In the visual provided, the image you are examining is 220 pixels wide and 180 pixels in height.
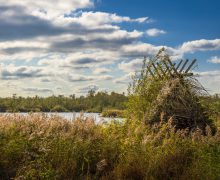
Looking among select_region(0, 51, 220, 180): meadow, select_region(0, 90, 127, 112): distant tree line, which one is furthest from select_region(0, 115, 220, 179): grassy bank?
select_region(0, 90, 127, 112): distant tree line

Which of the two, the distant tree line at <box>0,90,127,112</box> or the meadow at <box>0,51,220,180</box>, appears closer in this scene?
the meadow at <box>0,51,220,180</box>

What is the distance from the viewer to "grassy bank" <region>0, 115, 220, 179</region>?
10383 millimetres

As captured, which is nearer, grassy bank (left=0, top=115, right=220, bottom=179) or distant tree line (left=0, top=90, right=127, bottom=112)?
grassy bank (left=0, top=115, right=220, bottom=179)

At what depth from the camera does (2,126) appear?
40.7 feet

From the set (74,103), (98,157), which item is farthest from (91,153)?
(74,103)

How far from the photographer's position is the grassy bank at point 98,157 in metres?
10.4

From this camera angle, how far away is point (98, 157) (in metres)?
11.6

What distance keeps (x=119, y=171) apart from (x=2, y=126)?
3737 mm

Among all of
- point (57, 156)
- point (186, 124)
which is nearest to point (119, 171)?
point (57, 156)

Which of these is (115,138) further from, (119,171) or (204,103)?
(204,103)

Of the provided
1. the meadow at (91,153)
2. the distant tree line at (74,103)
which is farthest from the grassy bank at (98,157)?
the distant tree line at (74,103)

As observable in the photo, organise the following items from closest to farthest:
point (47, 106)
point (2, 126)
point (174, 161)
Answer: point (174, 161), point (2, 126), point (47, 106)

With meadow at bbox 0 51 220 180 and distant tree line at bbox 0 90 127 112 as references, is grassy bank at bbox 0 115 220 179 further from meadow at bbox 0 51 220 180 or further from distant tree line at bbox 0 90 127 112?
distant tree line at bbox 0 90 127 112

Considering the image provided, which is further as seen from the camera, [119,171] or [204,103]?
[204,103]
